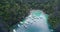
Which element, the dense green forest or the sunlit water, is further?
the sunlit water

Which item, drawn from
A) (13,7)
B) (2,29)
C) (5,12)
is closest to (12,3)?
(13,7)

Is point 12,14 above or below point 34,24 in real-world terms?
above

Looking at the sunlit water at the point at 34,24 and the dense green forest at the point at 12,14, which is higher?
the dense green forest at the point at 12,14

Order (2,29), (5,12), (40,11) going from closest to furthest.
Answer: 1. (2,29)
2. (5,12)
3. (40,11)

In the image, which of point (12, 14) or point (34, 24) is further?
point (34, 24)

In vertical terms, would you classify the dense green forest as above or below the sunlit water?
above

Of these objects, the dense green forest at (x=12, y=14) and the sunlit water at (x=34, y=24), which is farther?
the sunlit water at (x=34, y=24)

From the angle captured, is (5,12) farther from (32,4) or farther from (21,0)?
(32,4)

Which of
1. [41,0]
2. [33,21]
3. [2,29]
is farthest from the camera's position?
[41,0]
